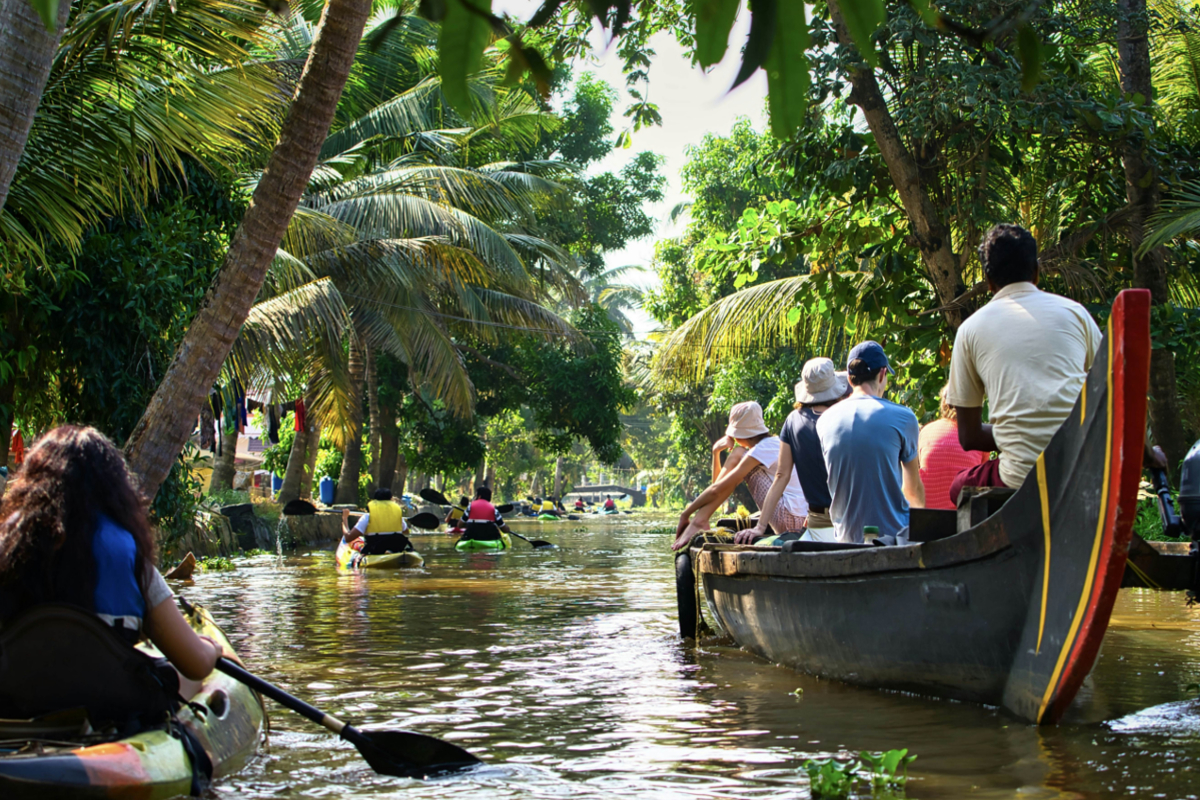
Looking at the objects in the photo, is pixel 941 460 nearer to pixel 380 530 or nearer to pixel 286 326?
pixel 380 530

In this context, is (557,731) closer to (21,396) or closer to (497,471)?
(21,396)

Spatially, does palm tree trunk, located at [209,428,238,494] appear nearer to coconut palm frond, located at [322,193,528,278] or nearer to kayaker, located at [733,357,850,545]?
coconut palm frond, located at [322,193,528,278]

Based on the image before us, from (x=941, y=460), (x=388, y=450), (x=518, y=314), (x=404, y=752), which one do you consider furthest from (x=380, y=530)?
(x=404, y=752)

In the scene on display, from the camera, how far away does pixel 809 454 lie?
23.6 ft

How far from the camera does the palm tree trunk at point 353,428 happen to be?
2112cm

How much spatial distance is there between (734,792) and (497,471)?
183ft

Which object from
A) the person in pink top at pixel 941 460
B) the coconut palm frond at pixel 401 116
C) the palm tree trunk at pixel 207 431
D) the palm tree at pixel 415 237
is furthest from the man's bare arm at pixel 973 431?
the coconut palm frond at pixel 401 116

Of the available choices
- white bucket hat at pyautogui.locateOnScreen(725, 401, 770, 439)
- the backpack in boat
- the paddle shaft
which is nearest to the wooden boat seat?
white bucket hat at pyautogui.locateOnScreen(725, 401, 770, 439)

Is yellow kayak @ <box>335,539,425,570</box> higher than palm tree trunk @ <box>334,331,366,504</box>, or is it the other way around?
palm tree trunk @ <box>334,331,366,504</box>

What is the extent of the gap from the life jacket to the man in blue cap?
1544 cm

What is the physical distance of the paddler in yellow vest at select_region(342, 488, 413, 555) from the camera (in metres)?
16.1

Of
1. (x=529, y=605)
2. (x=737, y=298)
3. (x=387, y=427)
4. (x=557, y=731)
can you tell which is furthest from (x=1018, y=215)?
(x=387, y=427)

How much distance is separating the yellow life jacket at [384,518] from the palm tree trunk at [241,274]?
346 inches

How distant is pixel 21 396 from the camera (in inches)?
438
